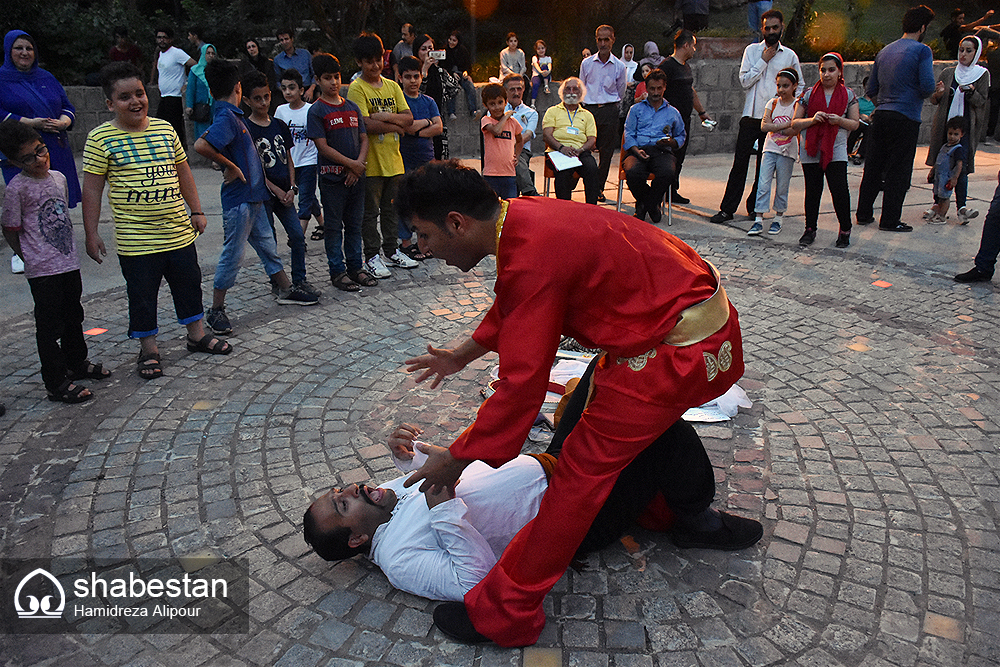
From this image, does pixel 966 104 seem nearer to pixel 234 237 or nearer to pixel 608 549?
pixel 608 549

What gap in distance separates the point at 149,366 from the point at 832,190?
260 inches

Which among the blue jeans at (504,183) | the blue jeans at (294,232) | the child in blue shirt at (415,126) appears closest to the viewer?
the blue jeans at (294,232)

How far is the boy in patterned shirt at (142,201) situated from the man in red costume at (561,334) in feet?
9.15

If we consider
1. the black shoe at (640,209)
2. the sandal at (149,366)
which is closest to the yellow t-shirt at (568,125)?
the black shoe at (640,209)

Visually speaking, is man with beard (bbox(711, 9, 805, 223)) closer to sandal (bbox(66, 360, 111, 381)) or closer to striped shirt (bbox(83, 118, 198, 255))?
striped shirt (bbox(83, 118, 198, 255))

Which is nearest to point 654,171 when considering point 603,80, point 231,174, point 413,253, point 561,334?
point 603,80

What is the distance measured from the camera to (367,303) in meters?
6.23

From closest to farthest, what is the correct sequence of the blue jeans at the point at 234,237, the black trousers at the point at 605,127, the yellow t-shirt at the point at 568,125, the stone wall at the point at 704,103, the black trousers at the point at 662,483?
the black trousers at the point at 662,483 < the blue jeans at the point at 234,237 < the yellow t-shirt at the point at 568,125 < the black trousers at the point at 605,127 < the stone wall at the point at 704,103

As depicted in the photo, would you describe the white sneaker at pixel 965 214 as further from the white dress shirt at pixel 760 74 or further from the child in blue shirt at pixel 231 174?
the child in blue shirt at pixel 231 174

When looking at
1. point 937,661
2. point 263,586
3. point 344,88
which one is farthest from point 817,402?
point 344,88

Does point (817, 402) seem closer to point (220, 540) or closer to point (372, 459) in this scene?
point (372, 459)

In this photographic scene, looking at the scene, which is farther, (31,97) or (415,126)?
(415,126)

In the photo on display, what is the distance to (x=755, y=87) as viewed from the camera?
28.6 feet

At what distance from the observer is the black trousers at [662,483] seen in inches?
119
